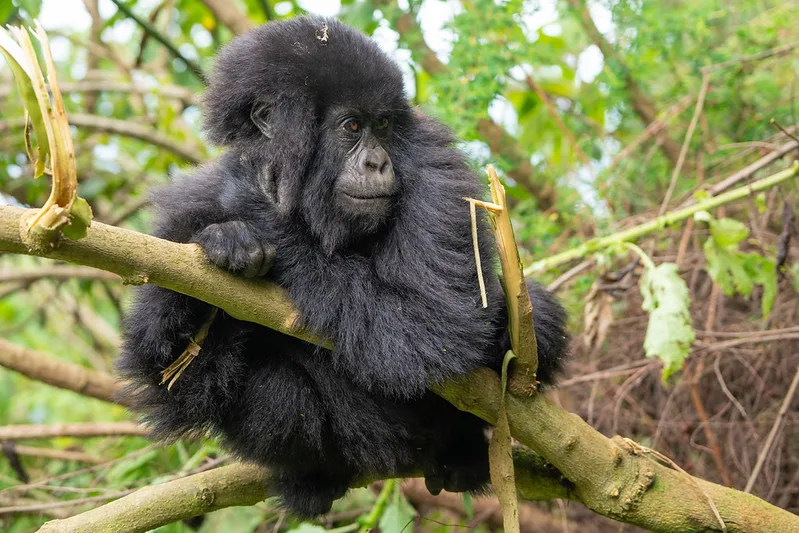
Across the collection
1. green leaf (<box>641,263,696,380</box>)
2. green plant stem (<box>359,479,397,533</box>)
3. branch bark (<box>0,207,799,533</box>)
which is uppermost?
green leaf (<box>641,263,696,380</box>)

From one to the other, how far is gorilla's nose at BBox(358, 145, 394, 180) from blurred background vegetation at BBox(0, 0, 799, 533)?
2.70 ft

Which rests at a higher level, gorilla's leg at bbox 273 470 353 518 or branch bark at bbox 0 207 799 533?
branch bark at bbox 0 207 799 533

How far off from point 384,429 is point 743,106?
10.6ft

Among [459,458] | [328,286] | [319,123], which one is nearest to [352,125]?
[319,123]

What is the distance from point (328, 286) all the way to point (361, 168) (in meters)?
0.43

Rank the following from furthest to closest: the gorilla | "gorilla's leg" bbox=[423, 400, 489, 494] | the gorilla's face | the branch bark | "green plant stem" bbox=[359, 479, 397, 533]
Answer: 1. "green plant stem" bbox=[359, 479, 397, 533]
2. "gorilla's leg" bbox=[423, 400, 489, 494]
3. the gorilla's face
4. the gorilla
5. the branch bark

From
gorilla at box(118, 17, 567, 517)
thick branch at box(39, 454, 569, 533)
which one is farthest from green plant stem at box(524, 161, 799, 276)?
thick branch at box(39, 454, 569, 533)

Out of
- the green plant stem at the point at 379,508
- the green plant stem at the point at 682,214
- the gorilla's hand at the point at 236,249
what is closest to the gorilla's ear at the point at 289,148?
the gorilla's hand at the point at 236,249

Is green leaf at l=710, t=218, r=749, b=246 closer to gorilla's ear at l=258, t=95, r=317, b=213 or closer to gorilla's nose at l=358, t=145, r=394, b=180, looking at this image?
gorilla's nose at l=358, t=145, r=394, b=180

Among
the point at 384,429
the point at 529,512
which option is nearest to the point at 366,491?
the point at 529,512

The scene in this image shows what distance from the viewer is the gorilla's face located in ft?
7.68

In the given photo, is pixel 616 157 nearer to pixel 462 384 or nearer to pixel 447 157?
pixel 447 157

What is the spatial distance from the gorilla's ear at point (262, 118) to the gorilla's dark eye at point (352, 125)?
0.24 m

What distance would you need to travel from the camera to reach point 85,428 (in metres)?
4.11
